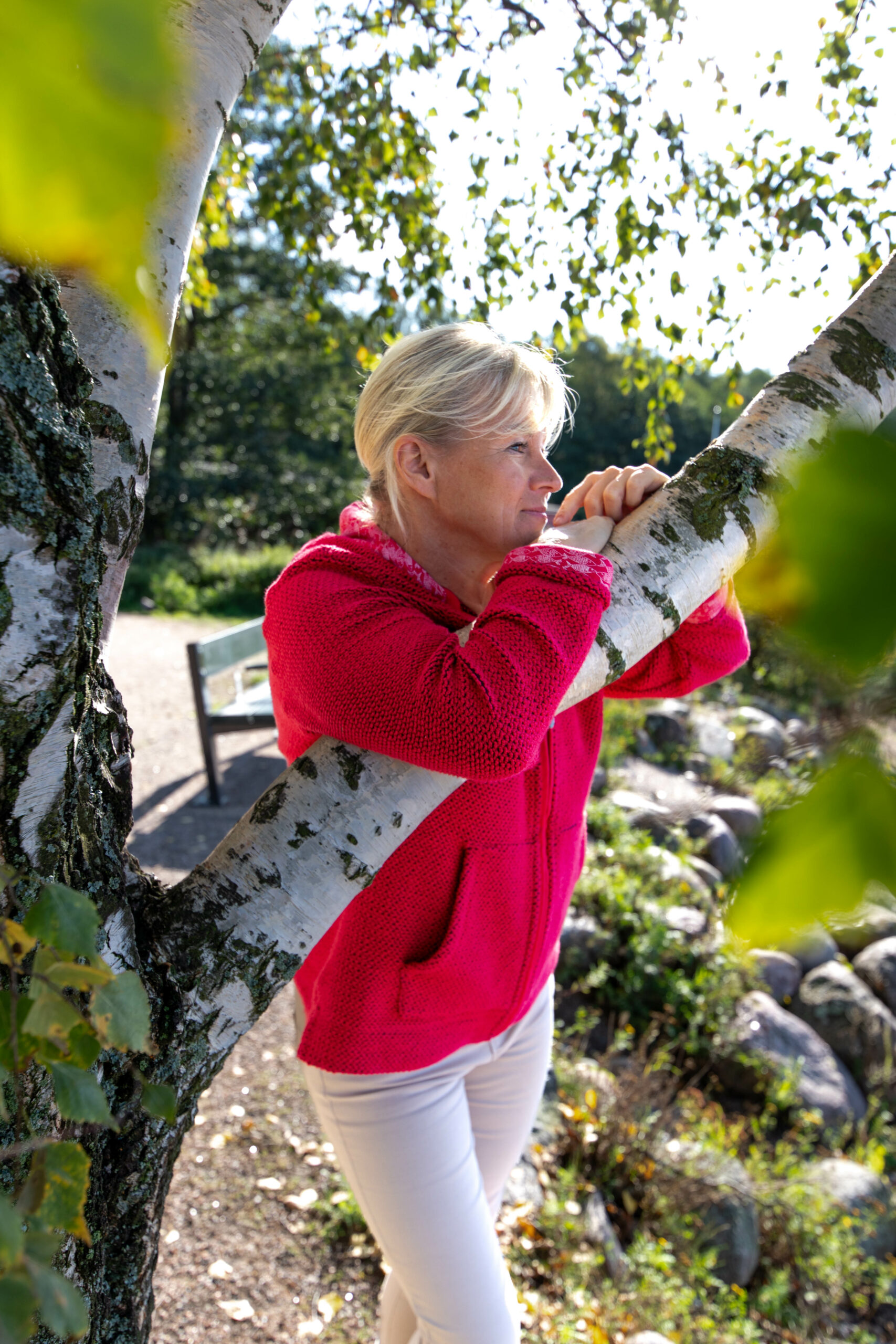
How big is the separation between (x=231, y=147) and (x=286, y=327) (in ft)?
45.5

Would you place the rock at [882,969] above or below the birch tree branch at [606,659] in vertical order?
below

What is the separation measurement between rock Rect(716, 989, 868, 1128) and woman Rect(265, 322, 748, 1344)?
2.93 meters

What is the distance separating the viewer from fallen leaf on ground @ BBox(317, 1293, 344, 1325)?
2.57 meters

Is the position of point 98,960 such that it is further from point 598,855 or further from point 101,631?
point 598,855

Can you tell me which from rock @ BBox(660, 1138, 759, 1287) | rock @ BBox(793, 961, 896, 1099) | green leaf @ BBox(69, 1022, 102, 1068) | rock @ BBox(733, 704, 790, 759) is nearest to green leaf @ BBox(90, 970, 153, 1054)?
green leaf @ BBox(69, 1022, 102, 1068)

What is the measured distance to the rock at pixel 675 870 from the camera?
5145 millimetres

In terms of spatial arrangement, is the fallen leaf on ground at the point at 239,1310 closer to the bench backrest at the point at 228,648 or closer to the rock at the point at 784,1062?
the rock at the point at 784,1062

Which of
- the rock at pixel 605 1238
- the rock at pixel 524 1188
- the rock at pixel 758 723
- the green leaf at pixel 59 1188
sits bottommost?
the rock at pixel 758 723

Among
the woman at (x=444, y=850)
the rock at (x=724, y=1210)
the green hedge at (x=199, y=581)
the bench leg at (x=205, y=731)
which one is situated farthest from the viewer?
the green hedge at (x=199, y=581)

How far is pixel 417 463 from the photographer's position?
5.16ft

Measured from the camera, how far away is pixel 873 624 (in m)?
0.30

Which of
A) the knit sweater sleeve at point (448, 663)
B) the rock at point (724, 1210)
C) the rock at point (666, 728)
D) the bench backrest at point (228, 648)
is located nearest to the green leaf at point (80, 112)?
the knit sweater sleeve at point (448, 663)

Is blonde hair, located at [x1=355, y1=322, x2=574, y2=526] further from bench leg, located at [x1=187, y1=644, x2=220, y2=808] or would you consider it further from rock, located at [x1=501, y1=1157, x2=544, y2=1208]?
bench leg, located at [x1=187, y1=644, x2=220, y2=808]

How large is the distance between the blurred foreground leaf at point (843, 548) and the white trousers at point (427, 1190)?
1450 mm
